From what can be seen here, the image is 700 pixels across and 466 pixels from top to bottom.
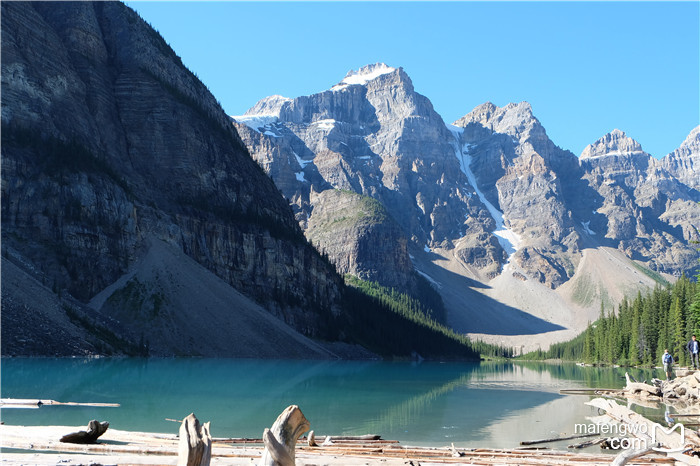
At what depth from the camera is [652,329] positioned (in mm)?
100250

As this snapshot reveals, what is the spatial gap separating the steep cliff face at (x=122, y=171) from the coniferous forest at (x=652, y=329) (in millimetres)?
68162

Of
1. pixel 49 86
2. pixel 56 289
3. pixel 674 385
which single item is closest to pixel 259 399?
pixel 674 385

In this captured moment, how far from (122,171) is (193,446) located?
422 ft

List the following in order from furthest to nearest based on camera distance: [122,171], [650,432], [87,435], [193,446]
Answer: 1. [122,171]
2. [650,432]
3. [87,435]
4. [193,446]

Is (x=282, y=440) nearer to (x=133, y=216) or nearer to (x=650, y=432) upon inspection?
(x=650, y=432)

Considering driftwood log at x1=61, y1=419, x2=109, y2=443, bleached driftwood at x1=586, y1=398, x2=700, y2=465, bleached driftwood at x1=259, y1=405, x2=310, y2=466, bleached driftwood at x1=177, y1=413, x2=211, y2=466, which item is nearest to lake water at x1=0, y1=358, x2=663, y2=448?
bleached driftwood at x1=586, y1=398, x2=700, y2=465

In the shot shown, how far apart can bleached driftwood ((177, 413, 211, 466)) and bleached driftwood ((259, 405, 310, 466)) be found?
3.05ft

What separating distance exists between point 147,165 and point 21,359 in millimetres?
78906

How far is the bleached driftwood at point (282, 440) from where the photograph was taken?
950 cm

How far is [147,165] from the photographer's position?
138 m

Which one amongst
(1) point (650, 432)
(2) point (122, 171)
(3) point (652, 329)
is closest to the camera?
(1) point (650, 432)

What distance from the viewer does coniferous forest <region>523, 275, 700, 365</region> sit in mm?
83188

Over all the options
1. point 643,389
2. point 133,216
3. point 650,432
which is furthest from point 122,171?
point 650,432

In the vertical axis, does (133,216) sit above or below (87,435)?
above
